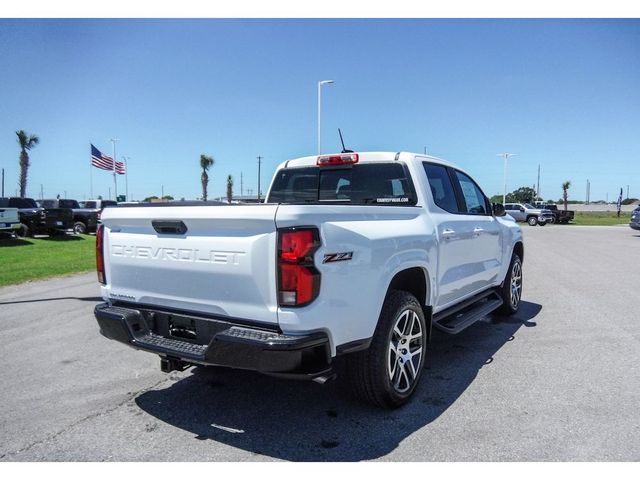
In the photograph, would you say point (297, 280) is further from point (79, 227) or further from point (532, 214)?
point (532, 214)

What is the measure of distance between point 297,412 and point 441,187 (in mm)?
2525

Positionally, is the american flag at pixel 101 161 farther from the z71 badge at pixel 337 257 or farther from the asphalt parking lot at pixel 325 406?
the z71 badge at pixel 337 257

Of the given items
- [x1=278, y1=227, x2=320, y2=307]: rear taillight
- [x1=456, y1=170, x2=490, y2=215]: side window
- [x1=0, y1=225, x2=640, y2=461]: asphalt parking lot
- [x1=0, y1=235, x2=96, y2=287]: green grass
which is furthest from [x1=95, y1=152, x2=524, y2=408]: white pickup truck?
[x1=0, y1=235, x2=96, y2=287]: green grass

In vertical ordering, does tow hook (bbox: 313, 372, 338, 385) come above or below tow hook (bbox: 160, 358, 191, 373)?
above

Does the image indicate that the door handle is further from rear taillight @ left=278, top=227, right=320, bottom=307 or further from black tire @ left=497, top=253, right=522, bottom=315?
black tire @ left=497, top=253, right=522, bottom=315

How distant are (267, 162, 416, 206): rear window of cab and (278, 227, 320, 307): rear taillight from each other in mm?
1689

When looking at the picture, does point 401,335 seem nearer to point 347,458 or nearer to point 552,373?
point 347,458

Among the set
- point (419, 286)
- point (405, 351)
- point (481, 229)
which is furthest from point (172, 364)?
point (481, 229)

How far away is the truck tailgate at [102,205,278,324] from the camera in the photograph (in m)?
2.70

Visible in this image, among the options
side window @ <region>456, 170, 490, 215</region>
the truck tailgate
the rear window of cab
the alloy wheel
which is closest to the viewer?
the truck tailgate

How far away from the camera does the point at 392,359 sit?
11.1 ft

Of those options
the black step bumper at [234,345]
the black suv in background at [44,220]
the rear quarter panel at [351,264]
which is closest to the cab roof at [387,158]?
the rear quarter panel at [351,264]

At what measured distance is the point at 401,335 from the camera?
346 centimetres

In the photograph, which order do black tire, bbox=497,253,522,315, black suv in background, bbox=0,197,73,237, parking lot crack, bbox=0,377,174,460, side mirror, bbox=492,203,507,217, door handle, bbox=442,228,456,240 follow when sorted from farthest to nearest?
black suv in background, bbox=0,197,73,237, black tire, bbox=497,253,522,315, side mirror, bbox=492,203,507,217, door handle, bbox=442,228,456,240, parking lot crack, bbox=0,377,174,460
